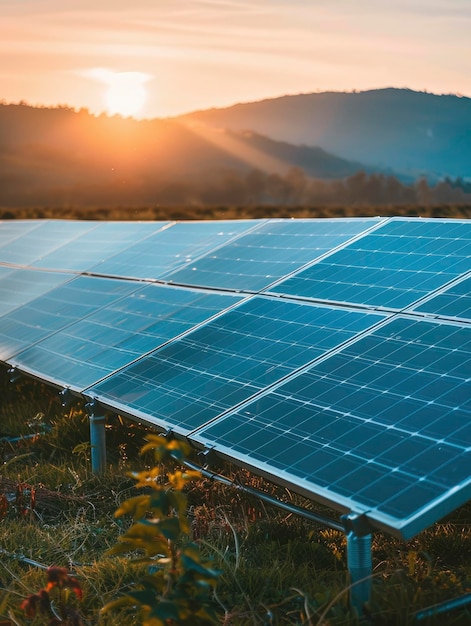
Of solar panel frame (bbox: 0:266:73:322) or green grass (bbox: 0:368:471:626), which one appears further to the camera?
solar panel frame (bbox: 0:266:73:322)

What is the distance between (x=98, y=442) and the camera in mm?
9836

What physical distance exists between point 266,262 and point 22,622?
22.0ft

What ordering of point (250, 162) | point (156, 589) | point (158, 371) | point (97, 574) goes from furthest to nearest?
point (250, 162) → point (158, 371) → point (97, 574) → point (156, 589)

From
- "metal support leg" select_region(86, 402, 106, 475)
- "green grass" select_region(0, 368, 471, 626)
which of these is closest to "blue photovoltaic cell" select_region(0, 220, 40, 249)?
"green grass" select_region(0, 368, 471, 626)

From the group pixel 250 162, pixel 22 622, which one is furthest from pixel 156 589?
pixel 250 162

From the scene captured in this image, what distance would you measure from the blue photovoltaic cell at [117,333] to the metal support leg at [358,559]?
4.73 metres

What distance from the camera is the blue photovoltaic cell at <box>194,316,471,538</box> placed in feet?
19.2

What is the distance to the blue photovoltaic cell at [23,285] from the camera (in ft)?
49.2

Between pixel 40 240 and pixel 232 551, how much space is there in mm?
13732

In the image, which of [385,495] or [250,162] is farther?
[250,162]

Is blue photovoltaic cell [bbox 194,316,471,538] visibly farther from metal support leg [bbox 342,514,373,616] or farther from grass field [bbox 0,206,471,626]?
grass field [bbox 0,206,471,626]

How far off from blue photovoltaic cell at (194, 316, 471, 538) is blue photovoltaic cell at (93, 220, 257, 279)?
562cm

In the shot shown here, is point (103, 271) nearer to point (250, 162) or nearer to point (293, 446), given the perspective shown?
point (293, 446)

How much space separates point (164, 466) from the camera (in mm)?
9695
